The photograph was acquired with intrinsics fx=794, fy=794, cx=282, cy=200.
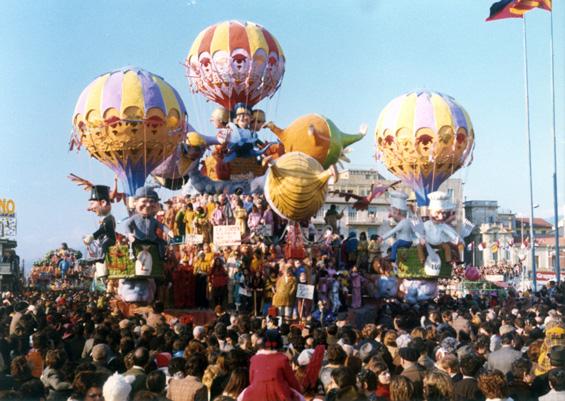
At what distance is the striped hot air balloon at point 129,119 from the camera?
70.6 feet

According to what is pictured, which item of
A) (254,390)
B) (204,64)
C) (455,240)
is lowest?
(254,390)

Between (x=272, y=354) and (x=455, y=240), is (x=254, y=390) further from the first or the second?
(x=455, y=240)

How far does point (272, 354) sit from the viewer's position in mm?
7227

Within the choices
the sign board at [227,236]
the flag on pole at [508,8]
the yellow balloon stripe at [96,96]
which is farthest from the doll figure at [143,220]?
the flag on pole at [508,8]

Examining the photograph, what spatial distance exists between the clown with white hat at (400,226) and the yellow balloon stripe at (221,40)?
24.5ft

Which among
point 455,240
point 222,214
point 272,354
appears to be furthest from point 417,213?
point 272,354

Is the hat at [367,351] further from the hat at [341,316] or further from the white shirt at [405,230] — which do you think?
the white shirt at [405,230]

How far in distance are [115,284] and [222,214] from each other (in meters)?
3.70

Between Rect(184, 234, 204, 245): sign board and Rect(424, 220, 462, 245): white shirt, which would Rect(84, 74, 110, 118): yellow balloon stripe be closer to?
Rect(184, 234, 204, 245): sign board

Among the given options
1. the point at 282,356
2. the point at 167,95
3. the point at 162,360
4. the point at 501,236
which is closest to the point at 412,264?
the point at 167,95

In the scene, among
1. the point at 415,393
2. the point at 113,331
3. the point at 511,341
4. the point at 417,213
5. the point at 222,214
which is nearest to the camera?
the point at 415,393

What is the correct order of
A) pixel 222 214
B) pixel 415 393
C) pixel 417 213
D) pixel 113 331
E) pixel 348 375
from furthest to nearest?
pixel 417 213
pixel 222 214
pixel 113 331
pixel 348 375
pixel 415 393

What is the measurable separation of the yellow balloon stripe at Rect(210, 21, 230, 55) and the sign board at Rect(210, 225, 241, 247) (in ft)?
23.4

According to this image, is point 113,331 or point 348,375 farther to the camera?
point 113,331
